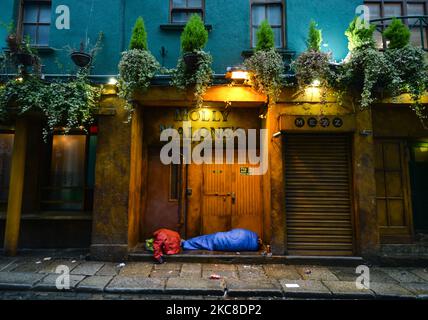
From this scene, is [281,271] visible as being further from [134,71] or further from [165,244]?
[134,71]

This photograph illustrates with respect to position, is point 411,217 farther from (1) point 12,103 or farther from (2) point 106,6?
(1) point 12,103

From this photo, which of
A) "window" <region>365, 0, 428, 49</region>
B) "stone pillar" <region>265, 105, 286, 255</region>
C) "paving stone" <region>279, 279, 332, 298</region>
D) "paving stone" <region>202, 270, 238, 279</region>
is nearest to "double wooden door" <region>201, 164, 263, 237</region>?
"stone pillar" <region>265, 105, 286, 255</region>

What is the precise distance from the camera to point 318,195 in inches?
292

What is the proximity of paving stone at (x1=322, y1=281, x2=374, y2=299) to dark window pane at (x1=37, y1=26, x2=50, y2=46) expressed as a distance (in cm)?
975

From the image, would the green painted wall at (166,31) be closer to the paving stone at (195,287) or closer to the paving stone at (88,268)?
the paving stone at (88,268)

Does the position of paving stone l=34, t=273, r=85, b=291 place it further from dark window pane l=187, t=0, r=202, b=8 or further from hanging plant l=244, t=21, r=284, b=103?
dark window pane l=187, t=0, r=202, b=8

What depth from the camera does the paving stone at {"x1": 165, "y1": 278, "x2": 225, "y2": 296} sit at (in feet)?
17.4

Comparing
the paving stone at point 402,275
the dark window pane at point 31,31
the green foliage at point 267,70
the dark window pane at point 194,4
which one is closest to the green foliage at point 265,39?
the green foliage at point 267,70

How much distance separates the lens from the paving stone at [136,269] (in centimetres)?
608

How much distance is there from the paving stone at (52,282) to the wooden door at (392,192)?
7.78 meters

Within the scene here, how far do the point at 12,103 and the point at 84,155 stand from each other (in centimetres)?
221

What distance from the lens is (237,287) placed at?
543 cm

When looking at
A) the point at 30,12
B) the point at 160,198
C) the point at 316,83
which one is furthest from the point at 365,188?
the point at 30,12
